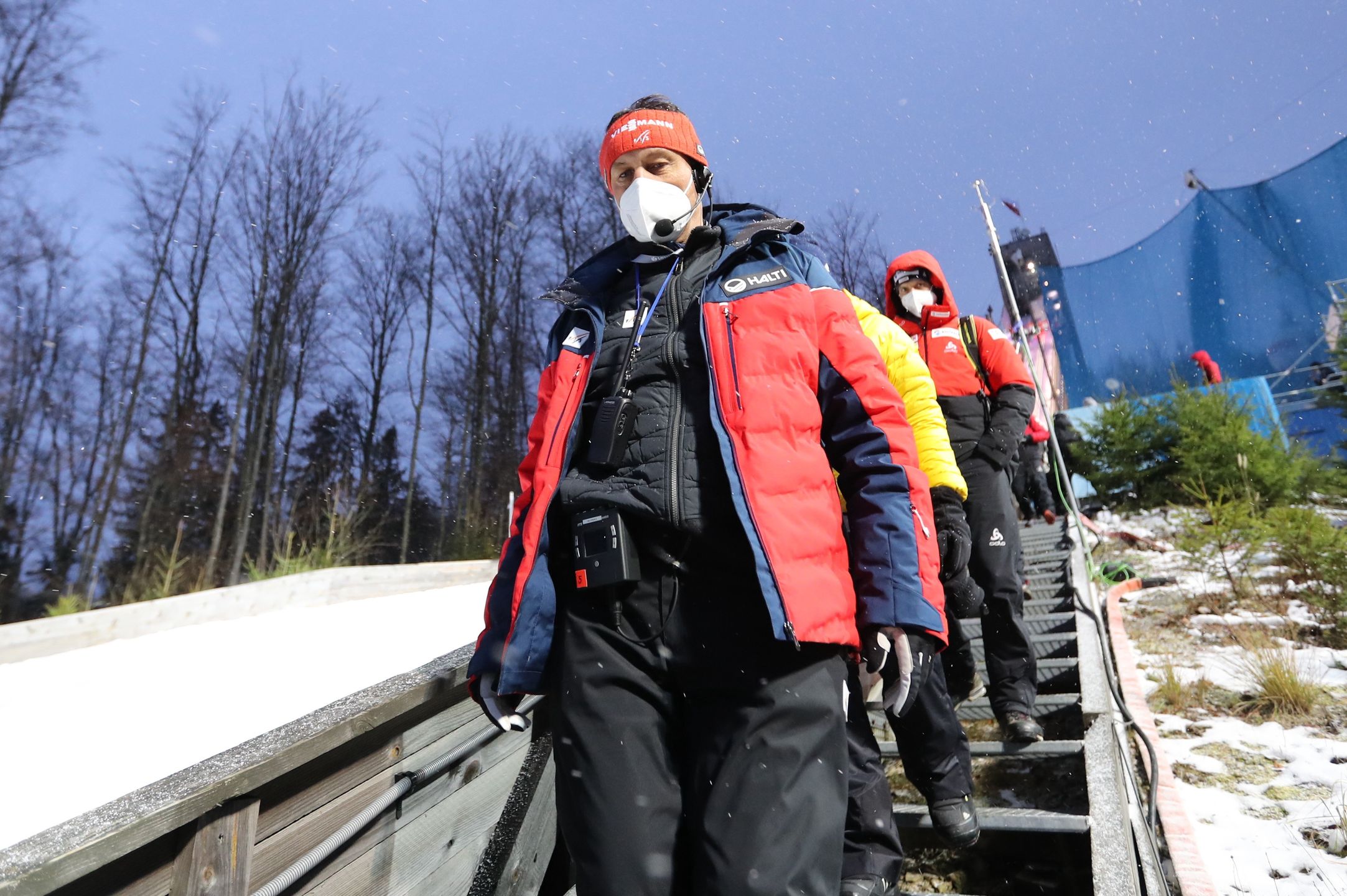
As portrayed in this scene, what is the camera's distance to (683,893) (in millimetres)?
1307

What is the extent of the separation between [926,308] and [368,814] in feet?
10.7

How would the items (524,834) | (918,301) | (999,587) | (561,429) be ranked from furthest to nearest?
(918,301) < (999,587) < (524,834) < (561,429)

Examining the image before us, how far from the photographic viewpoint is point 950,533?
2225mm

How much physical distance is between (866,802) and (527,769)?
0.99 m

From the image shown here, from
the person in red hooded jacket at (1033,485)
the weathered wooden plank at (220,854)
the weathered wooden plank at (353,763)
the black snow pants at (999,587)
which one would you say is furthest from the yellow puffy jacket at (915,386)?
the person in red hooded jacket at (1033,485)

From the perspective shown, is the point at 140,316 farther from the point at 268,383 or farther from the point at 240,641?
the point at 240,641

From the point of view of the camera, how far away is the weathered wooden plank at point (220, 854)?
1214 millimetres

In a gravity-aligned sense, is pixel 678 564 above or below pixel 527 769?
above

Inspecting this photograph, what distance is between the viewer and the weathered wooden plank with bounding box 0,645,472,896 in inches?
35.4

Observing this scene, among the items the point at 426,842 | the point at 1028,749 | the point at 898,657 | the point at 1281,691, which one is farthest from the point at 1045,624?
the point at 426,842

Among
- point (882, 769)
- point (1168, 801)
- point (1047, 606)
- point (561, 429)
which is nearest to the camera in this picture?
point (561, 429)

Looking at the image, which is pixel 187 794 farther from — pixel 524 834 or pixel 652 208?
pixel 652 208

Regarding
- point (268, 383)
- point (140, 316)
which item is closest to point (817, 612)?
point (140, 316)

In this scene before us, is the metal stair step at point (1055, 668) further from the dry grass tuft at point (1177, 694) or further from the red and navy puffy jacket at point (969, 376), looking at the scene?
the red and navy puffy jacket at point (969, 376)
